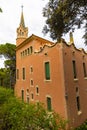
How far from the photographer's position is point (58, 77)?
56.1ft

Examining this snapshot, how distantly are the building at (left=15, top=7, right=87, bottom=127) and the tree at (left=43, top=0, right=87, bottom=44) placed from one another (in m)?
6.56

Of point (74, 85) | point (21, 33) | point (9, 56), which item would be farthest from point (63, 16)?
point (9, 56)

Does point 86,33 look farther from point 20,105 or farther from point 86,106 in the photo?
point 86,106

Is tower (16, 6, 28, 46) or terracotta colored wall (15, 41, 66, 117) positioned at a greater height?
tower (16, 6, 28, 46)

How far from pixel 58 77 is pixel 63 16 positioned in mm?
9179

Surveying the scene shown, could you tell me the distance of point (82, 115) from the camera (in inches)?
723

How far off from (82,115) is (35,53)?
1031 cm

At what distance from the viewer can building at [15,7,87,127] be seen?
1658 centimetres

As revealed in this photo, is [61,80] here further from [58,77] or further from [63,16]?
[63,16]

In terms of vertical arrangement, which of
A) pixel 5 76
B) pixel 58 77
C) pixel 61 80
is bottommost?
pixel 61 80

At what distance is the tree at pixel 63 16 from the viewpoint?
8.87m

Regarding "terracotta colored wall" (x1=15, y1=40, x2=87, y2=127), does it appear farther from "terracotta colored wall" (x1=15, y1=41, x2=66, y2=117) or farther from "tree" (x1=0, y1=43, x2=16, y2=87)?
"tree" (x1=0, y1=43, x2=16, y2=87)

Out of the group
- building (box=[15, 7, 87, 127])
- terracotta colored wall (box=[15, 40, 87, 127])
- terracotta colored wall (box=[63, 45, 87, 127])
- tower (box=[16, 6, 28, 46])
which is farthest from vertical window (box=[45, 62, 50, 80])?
tower (box=[16, 6, 28, 46])

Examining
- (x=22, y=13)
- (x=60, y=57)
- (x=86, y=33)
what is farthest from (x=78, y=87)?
(x=22, y=13)
